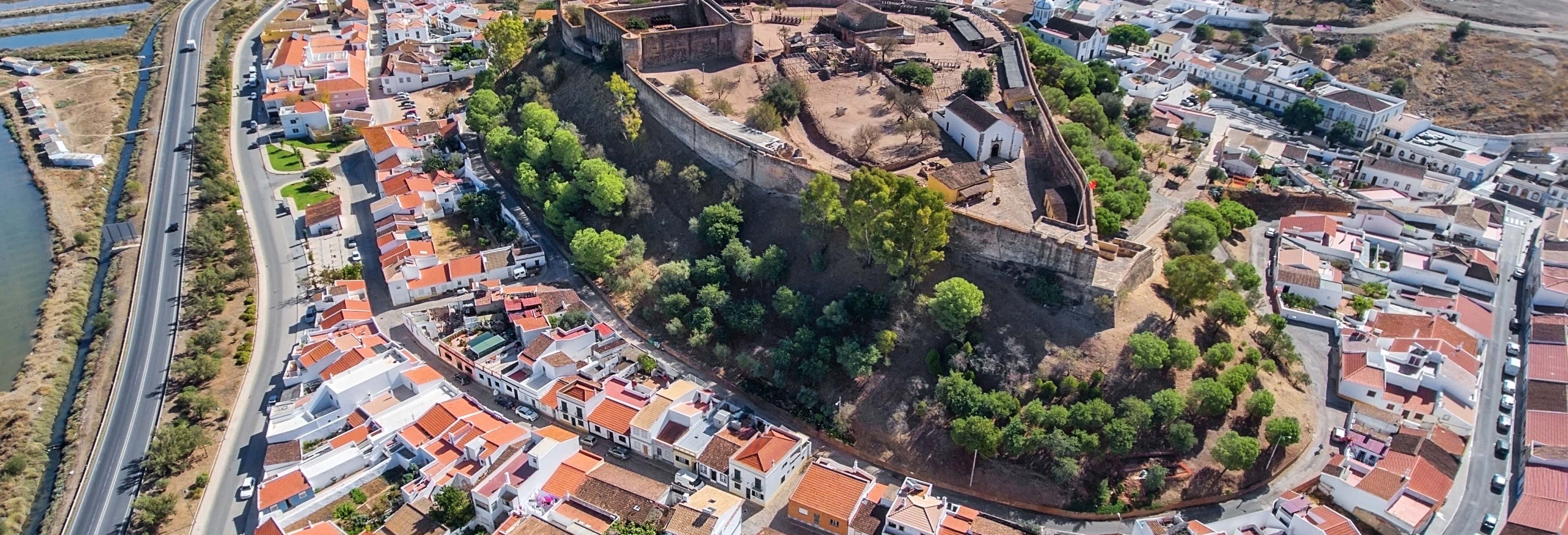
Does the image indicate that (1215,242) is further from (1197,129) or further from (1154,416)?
(1197,129)

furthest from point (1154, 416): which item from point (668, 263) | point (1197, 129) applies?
point (1197, 129)

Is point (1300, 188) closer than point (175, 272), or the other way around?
point (175, 272)

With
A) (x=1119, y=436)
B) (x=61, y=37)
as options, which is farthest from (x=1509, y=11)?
(x=61, y=37)

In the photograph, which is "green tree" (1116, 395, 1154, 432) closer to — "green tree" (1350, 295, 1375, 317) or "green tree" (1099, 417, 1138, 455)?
"green tree" (1099, 417, 1138, 455)

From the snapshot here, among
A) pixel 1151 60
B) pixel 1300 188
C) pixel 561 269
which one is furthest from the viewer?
pixel 1151 60

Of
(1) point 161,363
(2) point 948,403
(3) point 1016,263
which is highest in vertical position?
(3) point 1016,263

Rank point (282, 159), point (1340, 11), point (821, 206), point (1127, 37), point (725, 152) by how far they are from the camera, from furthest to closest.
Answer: point (1340, 11)
point (1127, 37)
point (282, 159)
point (725, 152)
point (821, 206)

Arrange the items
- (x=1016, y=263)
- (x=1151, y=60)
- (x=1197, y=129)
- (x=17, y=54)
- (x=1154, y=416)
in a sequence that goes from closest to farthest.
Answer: (x=1154, y=416), (x=1016, y=263), (x=1197, y=129), (x=1151, y=60), (x=17, y=54)

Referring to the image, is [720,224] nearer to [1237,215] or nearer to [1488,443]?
[1237,215]
